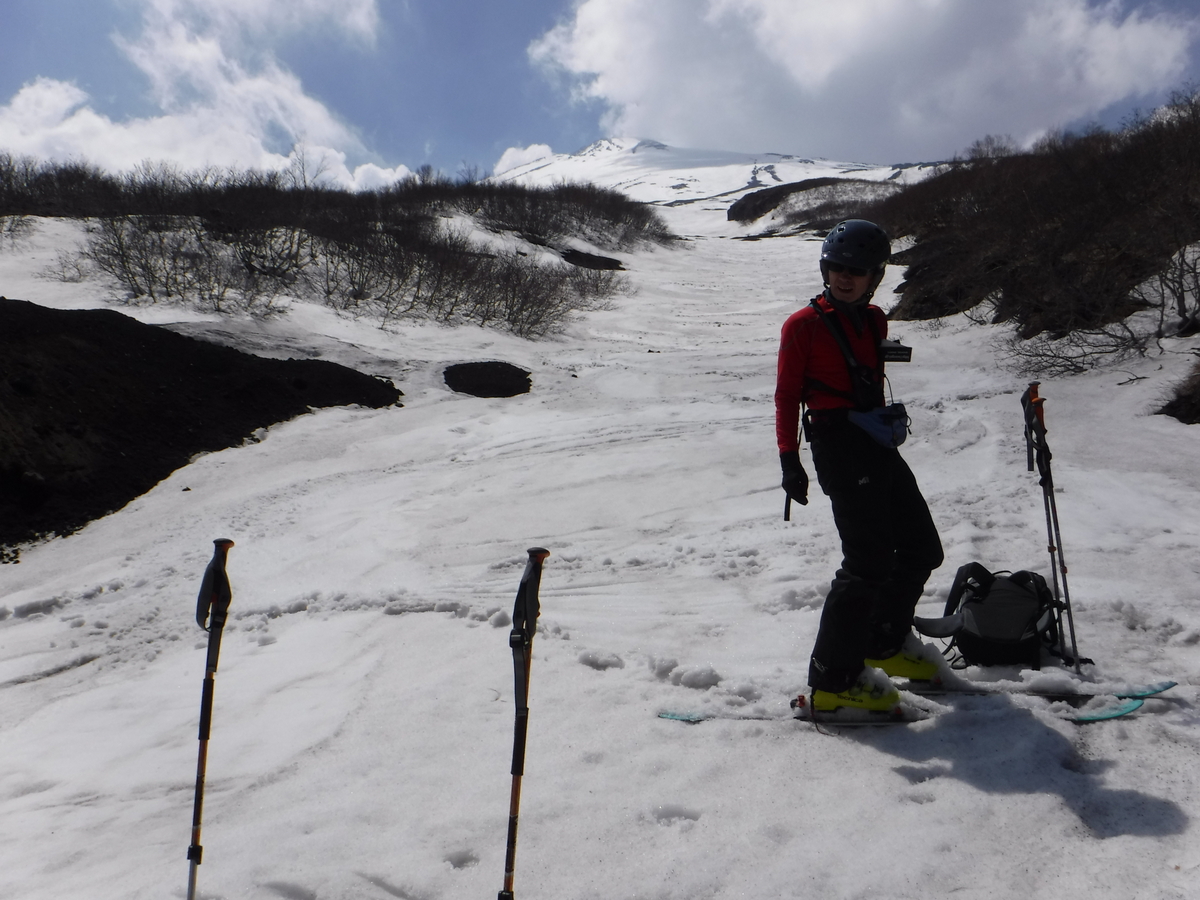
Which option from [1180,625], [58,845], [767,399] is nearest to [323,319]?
[767,399]

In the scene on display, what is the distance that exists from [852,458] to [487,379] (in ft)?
31.5

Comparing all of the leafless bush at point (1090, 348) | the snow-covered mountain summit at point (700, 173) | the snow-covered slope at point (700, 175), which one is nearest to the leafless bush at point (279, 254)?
the leafless bush at point (1090, 348)

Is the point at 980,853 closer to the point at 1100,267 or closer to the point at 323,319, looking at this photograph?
the point at 1100,267

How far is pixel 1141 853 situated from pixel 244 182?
28.7 m

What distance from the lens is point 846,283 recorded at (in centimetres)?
303

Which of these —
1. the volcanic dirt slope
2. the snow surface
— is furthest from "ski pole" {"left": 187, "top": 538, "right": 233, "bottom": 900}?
the volcanic dirt slope

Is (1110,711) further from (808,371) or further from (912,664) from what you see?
(808,371)

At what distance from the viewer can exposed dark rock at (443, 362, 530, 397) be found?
11.6m

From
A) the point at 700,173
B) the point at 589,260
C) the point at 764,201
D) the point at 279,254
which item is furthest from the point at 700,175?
the point at 279,254

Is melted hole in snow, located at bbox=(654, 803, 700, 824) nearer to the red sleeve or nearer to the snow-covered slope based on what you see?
the red sleeve

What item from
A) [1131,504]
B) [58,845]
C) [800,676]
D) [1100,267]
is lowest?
[58,845]

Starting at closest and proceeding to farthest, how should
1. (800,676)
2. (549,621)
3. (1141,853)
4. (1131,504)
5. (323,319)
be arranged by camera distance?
(1141,853) < (800,676) < (549,621) < (1131,504) < (323,319)

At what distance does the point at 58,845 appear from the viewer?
264 centimetres

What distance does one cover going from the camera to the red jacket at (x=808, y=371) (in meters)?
3.00
